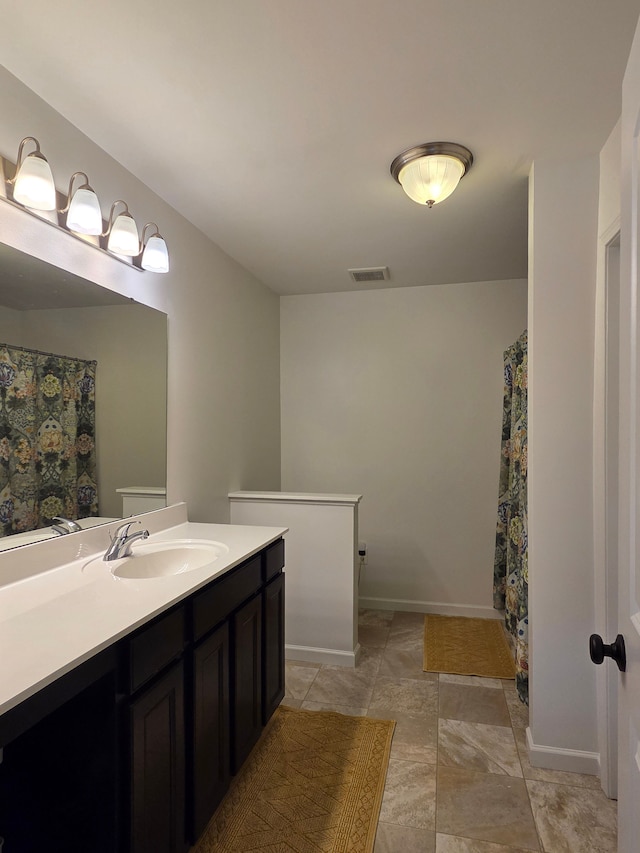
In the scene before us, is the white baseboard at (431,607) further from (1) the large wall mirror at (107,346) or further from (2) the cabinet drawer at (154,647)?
(2) the cabinet drawer at (154,647)

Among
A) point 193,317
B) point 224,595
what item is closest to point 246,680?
point 224,595

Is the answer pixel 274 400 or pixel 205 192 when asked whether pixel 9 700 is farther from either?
pixel 274 400

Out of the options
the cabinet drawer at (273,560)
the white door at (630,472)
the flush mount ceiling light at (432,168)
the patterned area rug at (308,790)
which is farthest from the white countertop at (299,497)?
the white door at (630,472)

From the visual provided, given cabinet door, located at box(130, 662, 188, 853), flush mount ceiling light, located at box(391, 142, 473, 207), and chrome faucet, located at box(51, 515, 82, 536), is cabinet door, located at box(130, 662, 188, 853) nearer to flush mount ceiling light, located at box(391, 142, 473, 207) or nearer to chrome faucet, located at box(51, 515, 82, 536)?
chrome faucet, located at box(51, 515, 82, 536)

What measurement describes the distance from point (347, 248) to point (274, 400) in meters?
1.33

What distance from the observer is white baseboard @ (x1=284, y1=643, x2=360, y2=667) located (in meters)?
2.91

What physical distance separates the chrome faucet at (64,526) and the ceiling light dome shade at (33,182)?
101cm

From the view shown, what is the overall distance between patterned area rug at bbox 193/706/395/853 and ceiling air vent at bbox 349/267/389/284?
262cm

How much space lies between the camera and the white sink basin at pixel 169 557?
72.9 inches

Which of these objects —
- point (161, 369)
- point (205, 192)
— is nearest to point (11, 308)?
point (161, 369)

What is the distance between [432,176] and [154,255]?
3.84 ft

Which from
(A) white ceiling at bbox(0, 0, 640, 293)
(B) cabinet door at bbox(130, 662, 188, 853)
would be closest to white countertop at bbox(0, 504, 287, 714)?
(B) cabinet door at bbox(130, 662, 188, 853)

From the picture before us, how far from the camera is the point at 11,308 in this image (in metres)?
1.57

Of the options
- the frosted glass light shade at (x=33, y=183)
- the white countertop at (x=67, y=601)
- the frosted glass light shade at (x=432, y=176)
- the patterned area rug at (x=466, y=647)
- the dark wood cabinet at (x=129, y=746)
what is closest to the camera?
the white countertop at (x=67, y=601)
